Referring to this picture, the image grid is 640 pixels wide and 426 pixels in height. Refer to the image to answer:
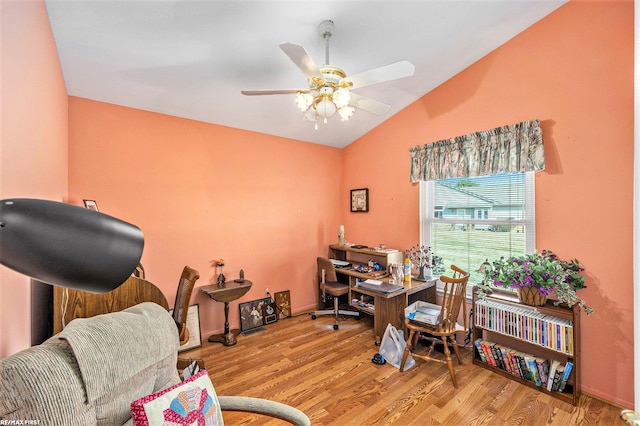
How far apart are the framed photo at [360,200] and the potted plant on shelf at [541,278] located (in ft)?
6.18

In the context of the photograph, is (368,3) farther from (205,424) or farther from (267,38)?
(205,424)

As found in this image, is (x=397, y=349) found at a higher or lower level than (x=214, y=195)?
lower

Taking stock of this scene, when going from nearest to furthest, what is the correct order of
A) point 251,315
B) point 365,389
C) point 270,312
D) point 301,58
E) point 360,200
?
point 301,58, point 365,389, point 251,315, point 270,312, point 360,200

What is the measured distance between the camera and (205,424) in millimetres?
1119

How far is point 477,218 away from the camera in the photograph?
294 centimetres

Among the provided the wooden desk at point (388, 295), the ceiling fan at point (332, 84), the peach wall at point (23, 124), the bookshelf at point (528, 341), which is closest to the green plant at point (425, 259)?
the wooden desk at point (388, 295)

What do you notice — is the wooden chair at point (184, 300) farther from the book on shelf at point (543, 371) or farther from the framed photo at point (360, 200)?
the book on shelf at point (543, 371)

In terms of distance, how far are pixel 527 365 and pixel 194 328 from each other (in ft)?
10.1

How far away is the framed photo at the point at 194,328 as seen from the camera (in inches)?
116

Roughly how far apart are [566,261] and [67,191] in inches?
164

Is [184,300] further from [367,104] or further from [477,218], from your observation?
[477,218]

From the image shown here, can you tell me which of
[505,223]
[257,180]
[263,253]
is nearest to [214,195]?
[257,180]

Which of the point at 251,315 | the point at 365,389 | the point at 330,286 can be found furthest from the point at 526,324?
the point at 251,315

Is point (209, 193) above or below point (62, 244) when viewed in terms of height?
above
